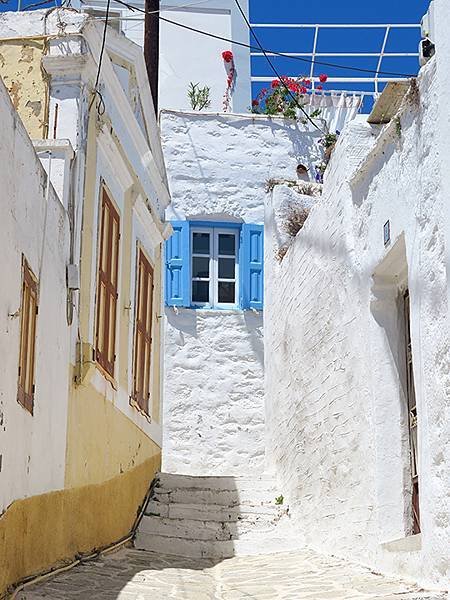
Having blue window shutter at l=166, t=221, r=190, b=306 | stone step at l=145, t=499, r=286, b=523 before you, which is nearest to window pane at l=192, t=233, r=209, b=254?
blue window shutter at l=166, t=221, r=190, b=306

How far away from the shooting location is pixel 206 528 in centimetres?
1009

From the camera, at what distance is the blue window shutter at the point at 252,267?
1503 cm

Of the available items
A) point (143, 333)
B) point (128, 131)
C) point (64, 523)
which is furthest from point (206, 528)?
point (128, 131)

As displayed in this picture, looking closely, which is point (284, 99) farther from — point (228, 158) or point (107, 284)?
point (107, 284)

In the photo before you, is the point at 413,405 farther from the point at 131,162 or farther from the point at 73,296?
the point at 131,162

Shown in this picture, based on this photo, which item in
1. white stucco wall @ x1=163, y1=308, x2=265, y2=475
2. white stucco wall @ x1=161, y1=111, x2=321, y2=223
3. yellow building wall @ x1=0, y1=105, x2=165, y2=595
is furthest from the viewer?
white stucco wall @ x1=161, y1=111, x2=321, y2=223

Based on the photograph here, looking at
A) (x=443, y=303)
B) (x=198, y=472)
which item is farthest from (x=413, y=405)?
(x=198, y=472)

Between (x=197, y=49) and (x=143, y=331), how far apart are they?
8791 mm

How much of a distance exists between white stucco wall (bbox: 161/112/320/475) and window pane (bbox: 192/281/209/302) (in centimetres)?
37

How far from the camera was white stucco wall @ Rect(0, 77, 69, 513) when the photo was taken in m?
5.99

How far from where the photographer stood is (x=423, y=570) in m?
6.17

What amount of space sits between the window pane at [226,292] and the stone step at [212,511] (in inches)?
203

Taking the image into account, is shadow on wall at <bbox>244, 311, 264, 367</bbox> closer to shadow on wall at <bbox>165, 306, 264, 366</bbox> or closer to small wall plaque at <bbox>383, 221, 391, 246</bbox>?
shadow on wall at <bbox>165, 306, 264, 366</bbox>

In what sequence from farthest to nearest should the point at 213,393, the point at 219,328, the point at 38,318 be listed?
the point at 219,328
the point at 213,393
the point at 38,318
